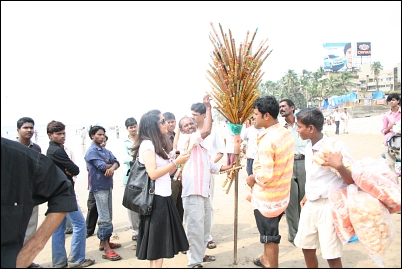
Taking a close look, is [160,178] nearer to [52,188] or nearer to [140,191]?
[140,191]

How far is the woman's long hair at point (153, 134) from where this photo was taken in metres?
3.19

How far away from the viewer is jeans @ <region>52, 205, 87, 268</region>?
13.2 feet

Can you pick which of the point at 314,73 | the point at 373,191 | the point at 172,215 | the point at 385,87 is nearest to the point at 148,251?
the point at 172,215

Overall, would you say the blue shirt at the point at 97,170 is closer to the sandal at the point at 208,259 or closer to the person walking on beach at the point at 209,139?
the person walking on beach at the point at 209,139

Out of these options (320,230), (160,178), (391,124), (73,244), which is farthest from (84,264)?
(391,124)

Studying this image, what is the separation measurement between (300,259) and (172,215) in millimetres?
1960

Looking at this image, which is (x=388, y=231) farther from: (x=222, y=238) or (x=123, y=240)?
(x=123, y=240)

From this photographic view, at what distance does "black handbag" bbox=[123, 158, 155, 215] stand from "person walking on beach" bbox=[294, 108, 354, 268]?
4.83 feet

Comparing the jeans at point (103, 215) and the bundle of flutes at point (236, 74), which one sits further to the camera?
the jeans at point (103, 215)

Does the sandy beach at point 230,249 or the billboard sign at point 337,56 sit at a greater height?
the billboard sign at point 337,56

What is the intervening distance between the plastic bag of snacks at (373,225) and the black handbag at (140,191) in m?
1.85

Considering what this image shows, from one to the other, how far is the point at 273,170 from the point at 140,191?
136cm

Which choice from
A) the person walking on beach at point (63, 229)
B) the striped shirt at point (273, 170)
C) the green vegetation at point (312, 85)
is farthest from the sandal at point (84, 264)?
the green vegetation at point (312, 85)

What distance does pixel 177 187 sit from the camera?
4699 mm
